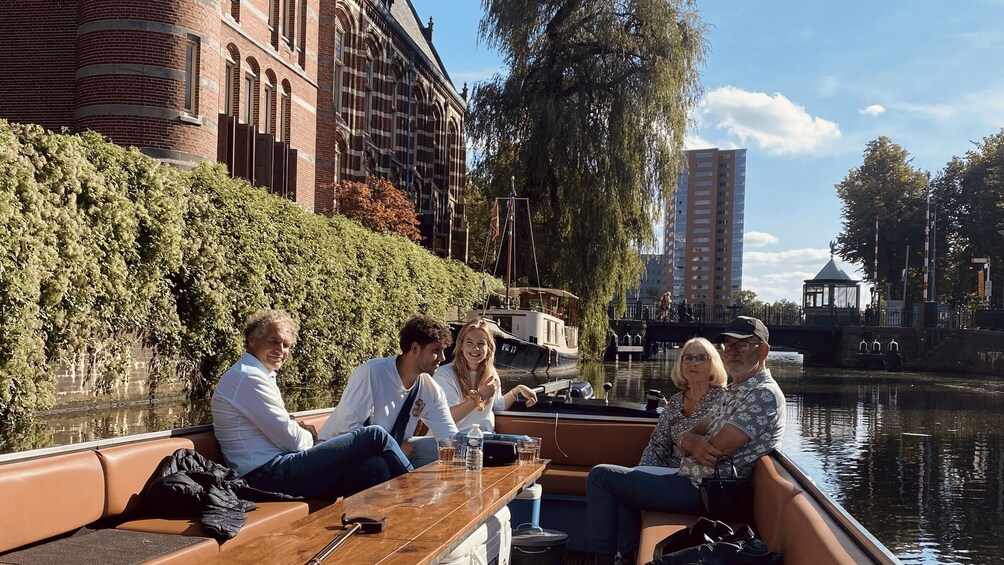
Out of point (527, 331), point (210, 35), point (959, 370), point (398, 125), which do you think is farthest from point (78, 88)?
point (959, 370)

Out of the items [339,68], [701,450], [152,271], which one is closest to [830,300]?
[339,68]

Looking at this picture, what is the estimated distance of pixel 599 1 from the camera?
88.3 feet

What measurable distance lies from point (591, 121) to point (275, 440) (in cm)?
2268

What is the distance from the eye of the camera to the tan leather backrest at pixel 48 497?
11.2 ft

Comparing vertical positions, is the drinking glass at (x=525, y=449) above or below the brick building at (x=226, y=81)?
below

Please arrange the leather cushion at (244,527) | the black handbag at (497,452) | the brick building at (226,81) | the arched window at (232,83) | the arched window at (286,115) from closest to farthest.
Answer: the leather cushion at (244,527)
the black handbag at (497,452)
the brick building at (226,81)
the arched window at (232,83)
the arched window at (286,115)

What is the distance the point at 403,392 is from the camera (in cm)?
522

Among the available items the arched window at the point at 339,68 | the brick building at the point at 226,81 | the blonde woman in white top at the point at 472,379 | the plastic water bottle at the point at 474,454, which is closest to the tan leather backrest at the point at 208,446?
the plastic water bottle at the point at 474,454

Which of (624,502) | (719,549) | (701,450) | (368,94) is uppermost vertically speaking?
(368,94)

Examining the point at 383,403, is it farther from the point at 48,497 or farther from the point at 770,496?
the point at 770,496

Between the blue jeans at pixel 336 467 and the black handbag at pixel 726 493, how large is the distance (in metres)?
1.47

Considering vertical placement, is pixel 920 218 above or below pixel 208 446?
above

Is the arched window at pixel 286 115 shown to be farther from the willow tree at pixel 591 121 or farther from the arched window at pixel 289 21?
the willow tree at pixel 591 121

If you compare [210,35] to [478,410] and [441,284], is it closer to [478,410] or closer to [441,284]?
[441,284]
